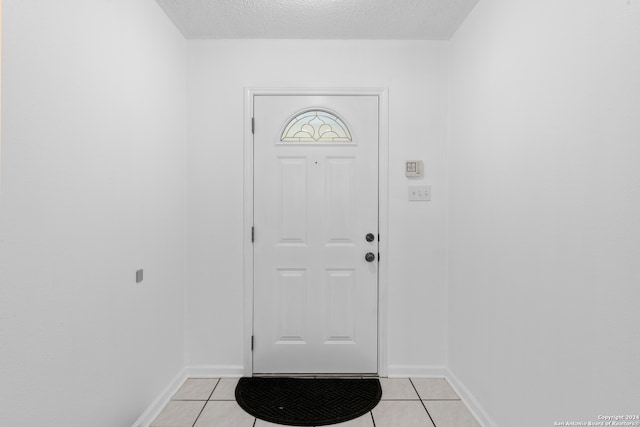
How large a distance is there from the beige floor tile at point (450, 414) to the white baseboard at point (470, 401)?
31 mm

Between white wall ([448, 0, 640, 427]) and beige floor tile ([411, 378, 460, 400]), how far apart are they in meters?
0.19

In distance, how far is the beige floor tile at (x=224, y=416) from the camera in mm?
2027

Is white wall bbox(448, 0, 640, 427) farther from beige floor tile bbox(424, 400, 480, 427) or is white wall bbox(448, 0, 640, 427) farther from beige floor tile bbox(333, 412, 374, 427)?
beige floor tile bbox(333, 412, 374, 427)

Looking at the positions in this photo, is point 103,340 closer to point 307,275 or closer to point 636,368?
point 307,275

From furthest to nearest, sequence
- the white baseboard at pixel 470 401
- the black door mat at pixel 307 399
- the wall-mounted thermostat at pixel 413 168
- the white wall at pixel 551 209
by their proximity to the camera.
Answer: the wall-mounted thermostat at pixel 413 168
the black door mat at pixel 307 399
the white baseboard at pixel 470 401
the white wall at pixel 551 209

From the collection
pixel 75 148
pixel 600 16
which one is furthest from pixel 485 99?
pixel 75 148

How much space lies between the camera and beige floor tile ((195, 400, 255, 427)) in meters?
2.03

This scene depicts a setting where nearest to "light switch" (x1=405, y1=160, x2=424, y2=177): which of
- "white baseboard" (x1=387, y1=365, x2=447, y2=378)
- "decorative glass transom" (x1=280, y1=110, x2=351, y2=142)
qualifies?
"decorative glass transom" (x1=280, y1=110, x2=351, y2=142)

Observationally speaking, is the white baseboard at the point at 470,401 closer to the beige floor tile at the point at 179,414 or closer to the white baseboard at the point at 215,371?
the white baseboard at the point at 215,371

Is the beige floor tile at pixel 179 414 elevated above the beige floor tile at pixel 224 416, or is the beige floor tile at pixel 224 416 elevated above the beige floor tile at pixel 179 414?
the beige floor tile at pixel 224 416

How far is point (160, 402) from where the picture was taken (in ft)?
7.12

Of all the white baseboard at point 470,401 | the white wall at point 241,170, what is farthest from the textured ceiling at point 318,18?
the white baseboard at point 470,401

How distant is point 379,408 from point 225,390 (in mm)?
1049

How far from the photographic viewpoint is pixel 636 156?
3.48 feet
